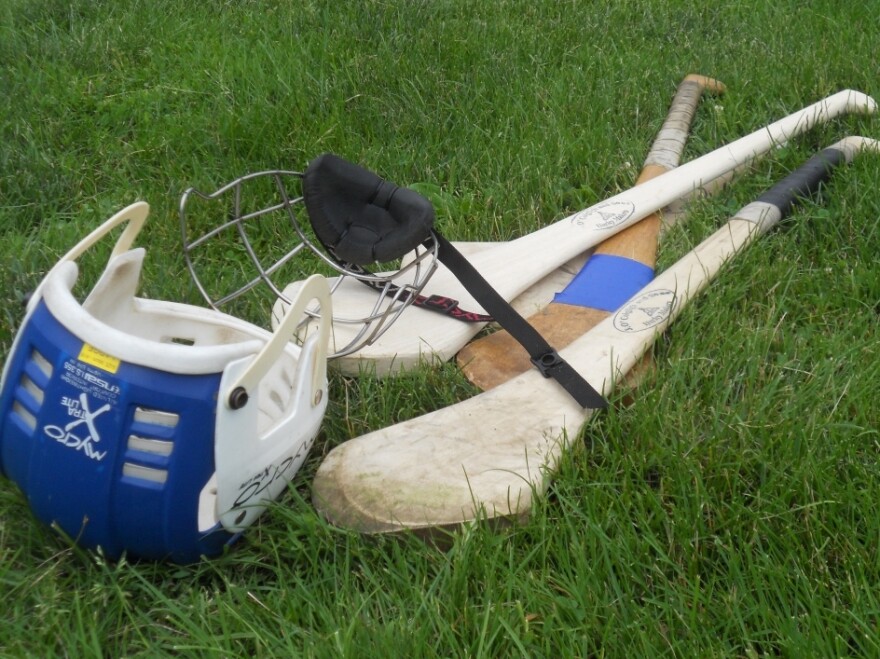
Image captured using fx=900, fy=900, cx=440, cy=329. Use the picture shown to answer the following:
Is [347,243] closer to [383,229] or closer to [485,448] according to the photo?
[383,229]

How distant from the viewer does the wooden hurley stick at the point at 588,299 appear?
1984 millimetres

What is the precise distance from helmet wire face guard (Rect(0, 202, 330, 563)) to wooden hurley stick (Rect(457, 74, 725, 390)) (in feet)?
2.00

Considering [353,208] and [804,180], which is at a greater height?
[353,208]

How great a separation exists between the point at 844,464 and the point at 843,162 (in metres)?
1.31

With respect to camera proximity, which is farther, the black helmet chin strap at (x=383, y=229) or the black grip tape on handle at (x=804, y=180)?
the black grip tape on handle at (x=804, y=180)

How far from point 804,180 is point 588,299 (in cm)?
77

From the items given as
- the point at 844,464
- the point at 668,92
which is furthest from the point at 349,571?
the point at 668,92

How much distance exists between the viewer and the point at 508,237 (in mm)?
2508

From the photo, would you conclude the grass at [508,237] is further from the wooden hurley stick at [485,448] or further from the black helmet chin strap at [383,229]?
the black helmet chin strap at [383,229]

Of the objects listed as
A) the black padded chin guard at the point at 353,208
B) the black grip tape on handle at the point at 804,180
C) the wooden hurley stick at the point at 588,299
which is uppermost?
the black padded chin guard at the point at 353,208

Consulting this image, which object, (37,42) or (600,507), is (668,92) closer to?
(600,507)

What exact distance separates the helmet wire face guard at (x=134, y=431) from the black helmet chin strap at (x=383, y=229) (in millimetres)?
430

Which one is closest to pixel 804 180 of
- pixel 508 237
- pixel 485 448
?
pixel 508 237

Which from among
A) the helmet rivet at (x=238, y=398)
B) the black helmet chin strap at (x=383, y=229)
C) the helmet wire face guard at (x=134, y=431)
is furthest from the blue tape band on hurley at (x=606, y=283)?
the helmet rivet at (x=238, y=398)
